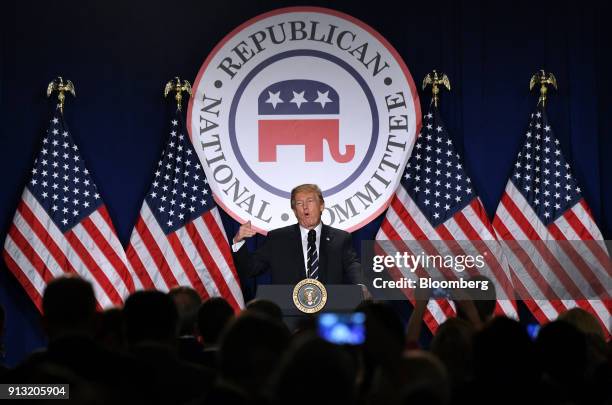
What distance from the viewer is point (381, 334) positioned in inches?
120

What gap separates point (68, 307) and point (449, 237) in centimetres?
516

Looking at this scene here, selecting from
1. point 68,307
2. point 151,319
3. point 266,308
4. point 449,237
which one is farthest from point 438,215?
point 68,307

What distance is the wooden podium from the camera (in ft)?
22.5

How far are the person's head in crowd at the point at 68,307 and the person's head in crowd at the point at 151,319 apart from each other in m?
0.15

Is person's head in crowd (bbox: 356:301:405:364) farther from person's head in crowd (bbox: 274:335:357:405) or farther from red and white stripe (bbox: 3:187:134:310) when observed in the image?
red and white stripe (bbox: 3:187:134:310)

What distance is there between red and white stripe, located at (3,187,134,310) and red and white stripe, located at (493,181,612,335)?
3148 millimetres

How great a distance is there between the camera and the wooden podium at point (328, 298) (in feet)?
22.5

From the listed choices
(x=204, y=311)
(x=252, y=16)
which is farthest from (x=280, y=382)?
(x=252, y=16)

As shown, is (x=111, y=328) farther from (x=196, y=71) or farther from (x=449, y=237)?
(x=196, y=71)

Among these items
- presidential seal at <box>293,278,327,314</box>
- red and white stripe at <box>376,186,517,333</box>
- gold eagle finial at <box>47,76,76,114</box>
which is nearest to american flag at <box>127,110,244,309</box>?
gold eagle finial at <box>47,76,76,114</box>

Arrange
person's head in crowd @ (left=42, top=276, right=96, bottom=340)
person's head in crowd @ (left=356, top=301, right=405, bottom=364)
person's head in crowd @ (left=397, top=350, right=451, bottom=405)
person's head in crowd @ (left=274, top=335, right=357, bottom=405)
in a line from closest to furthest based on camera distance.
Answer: person's head in crowd @ (left=274, top=335, right=357, bottom=405) < person's head in crowd @ (left=397, top=350, right=451, bottom=405) < person's head in crowd @ (left=356, top=301, right=405, bottom=364) < person's head in crowd @ (left=42, top=276, right=96, bottom=340)

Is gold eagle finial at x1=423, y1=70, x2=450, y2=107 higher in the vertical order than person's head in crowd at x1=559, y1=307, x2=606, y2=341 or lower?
higher

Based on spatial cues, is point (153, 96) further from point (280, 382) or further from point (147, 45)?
point (280, 382)

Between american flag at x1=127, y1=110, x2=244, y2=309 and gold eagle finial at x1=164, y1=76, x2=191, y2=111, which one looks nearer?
american flag at x1=127, y1=110, x2=244, y2=309
